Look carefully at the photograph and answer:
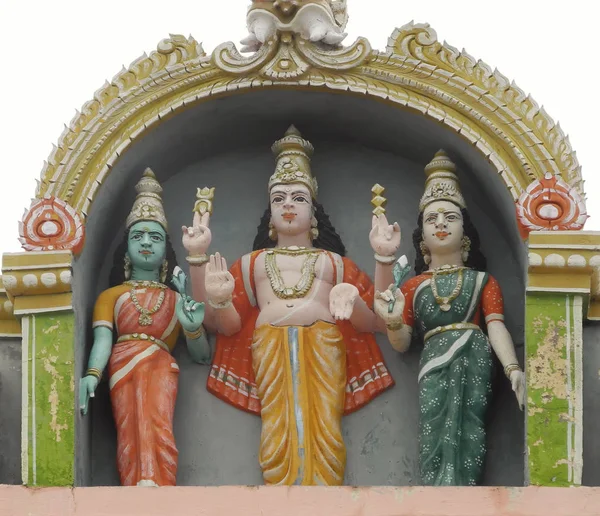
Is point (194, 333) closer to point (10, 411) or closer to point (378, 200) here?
point (10, 411)

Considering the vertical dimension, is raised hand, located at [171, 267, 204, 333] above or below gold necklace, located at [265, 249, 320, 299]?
below

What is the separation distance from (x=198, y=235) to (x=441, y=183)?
4.69 ft

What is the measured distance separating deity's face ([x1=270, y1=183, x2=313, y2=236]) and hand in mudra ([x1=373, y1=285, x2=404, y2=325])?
2.75ft

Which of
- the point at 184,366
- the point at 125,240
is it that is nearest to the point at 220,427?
the point at 184,366

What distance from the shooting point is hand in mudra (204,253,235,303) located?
40.8ft

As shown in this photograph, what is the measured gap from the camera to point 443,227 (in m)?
12.7

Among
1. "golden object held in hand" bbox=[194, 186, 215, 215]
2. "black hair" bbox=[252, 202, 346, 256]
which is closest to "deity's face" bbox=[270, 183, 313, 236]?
"black hair" bbox=[252, 202, 346, 256]

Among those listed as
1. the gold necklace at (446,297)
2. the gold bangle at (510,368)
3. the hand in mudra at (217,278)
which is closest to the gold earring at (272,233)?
the hand in mudra at (217,278)

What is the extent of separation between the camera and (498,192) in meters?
→ 12.7

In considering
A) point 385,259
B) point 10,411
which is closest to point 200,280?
point 385,259

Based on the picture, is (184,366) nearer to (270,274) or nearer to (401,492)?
(270,274)

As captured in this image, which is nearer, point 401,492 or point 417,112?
point 401,492

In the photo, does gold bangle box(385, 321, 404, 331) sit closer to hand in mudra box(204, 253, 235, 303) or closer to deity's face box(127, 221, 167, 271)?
hand in mudra box(204, 253, 235, 303)

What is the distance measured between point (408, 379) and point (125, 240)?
1774 millimetres
